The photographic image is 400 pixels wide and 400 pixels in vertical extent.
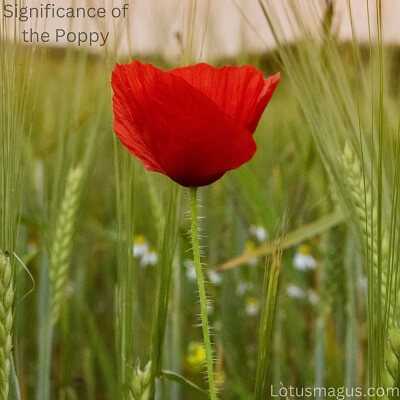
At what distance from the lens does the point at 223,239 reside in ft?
3.99

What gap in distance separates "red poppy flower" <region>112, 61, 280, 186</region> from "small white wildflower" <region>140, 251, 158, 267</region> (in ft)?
1.89

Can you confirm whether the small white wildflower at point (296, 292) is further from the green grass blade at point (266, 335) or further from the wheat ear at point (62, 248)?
the green grass blade at point (266, 335)

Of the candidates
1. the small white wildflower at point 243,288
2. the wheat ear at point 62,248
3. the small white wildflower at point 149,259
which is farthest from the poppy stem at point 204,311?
the small white wildflower at point 243,288

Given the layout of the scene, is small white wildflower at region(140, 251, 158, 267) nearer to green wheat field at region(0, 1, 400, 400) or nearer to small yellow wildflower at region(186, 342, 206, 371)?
green wheat field at region(0, 1, 400, 400)

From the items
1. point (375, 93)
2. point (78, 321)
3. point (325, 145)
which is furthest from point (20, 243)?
point (375, 93)

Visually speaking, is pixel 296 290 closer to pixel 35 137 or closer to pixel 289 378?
pixel 289 378

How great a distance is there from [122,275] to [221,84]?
0.13 meters

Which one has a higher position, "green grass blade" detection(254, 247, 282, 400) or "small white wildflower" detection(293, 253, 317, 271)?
"green grass blade" detection(254, 247, 282, 400)

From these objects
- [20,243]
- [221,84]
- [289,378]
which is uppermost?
[221,84]

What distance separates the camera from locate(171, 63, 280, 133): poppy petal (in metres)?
0.41

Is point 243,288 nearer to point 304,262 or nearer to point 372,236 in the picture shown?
point 304,262

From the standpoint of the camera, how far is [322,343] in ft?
2.48

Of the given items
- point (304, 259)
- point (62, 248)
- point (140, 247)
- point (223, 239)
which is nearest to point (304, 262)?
point (304, 259)

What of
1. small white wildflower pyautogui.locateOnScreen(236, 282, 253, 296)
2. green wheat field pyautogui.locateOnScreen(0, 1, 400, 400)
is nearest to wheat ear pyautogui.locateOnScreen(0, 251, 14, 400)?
green wheat field pyautogui.locateOnScreen(0, 1, 400, 400)
